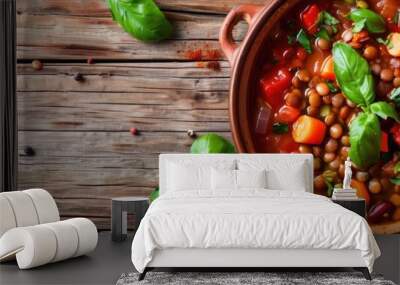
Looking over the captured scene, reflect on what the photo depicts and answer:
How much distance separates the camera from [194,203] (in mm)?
4648

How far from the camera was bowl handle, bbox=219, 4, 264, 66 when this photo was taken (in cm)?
600

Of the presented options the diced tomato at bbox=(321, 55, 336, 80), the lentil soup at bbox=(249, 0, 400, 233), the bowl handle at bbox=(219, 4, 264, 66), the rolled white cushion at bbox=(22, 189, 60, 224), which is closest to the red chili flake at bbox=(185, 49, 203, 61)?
the bowl handle at bbox=(219, 4, 264, 66)

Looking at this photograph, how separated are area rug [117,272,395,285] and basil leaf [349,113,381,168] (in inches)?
59.4

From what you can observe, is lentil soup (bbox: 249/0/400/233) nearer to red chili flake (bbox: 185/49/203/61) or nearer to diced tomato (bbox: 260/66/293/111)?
diced tomato (bbox: 260/66/293/111)

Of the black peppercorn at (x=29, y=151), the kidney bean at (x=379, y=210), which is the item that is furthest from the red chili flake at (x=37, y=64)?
the kidney bean at (x=379, y=210)

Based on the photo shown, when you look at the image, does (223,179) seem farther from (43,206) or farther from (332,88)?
(43,206)

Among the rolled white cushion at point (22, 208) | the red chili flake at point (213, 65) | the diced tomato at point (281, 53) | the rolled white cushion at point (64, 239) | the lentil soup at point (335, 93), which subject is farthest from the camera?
the red chili flake at point (213, 65)

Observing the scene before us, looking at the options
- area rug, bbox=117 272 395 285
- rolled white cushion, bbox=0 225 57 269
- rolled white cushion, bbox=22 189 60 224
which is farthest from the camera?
rolled white cushion, bbox=22 189 60 224

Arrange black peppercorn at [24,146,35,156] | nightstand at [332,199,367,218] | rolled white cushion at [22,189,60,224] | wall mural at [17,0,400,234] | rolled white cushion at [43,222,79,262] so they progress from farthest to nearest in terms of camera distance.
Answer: black peppercorn at [24,146,35,156]
wall mural at [17,0,400,234]
nightstand at [332,199,367,218]
rolled white cushion at [22,189,60,224]
rolled white cushion at [43,222,79,262]

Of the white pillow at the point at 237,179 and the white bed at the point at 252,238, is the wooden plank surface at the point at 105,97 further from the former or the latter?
the white bed at the point at 252,238

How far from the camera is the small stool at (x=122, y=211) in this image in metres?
5.76

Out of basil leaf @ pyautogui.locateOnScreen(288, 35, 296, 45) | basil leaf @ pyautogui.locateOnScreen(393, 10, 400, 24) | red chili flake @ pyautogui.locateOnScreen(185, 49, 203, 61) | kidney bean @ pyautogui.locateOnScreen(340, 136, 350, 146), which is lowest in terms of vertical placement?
kidney bean @ pyautogui.locateOnScreen(340, 136, 350, 146)

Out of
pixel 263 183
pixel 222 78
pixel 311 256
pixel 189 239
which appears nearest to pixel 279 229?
pixel 311 256

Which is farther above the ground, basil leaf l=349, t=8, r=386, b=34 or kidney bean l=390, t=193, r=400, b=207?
basil leaf l=349, t=8, r=386, b=34
